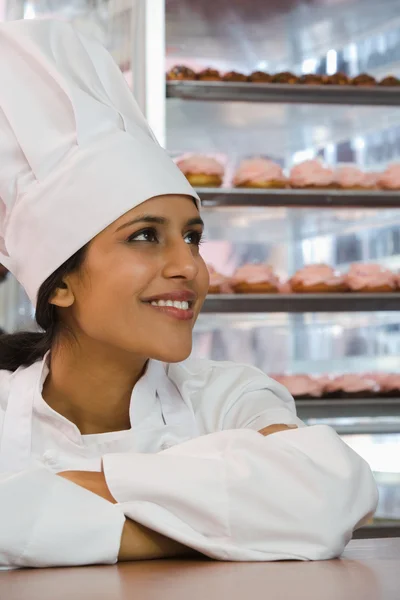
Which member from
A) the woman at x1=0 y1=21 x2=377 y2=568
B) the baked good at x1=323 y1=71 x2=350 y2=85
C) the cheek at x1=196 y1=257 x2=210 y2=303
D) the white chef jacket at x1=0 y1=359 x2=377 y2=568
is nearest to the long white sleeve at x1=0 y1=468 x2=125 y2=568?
the white chef jacket at x1=0 y1=359 x2=377 y2=568

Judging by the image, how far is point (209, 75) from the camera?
144 inches

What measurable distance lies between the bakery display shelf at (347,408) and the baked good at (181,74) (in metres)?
1.34

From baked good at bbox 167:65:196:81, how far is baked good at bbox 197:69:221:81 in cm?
3

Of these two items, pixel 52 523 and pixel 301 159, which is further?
pixel 301 159

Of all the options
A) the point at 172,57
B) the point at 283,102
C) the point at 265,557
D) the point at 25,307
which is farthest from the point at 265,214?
the point at 265,557

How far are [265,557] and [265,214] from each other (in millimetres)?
3029

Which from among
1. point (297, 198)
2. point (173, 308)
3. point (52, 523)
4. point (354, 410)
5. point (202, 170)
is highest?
Answer: point (202, 170)

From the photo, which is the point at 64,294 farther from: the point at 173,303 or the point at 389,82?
the point at 389,82

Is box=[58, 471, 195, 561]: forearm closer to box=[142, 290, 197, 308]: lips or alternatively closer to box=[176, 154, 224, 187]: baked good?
box=[142, 290, 197, 308]: lips

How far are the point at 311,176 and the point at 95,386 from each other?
2498 mm

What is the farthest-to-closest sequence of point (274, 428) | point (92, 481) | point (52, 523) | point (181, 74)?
point (181, 74) → point (274, 428) → point (92, 481) → point (52, 523)

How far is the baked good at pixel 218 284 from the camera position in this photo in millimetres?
3701

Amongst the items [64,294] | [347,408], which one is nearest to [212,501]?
[64,294]

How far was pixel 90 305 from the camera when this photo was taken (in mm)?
1349
